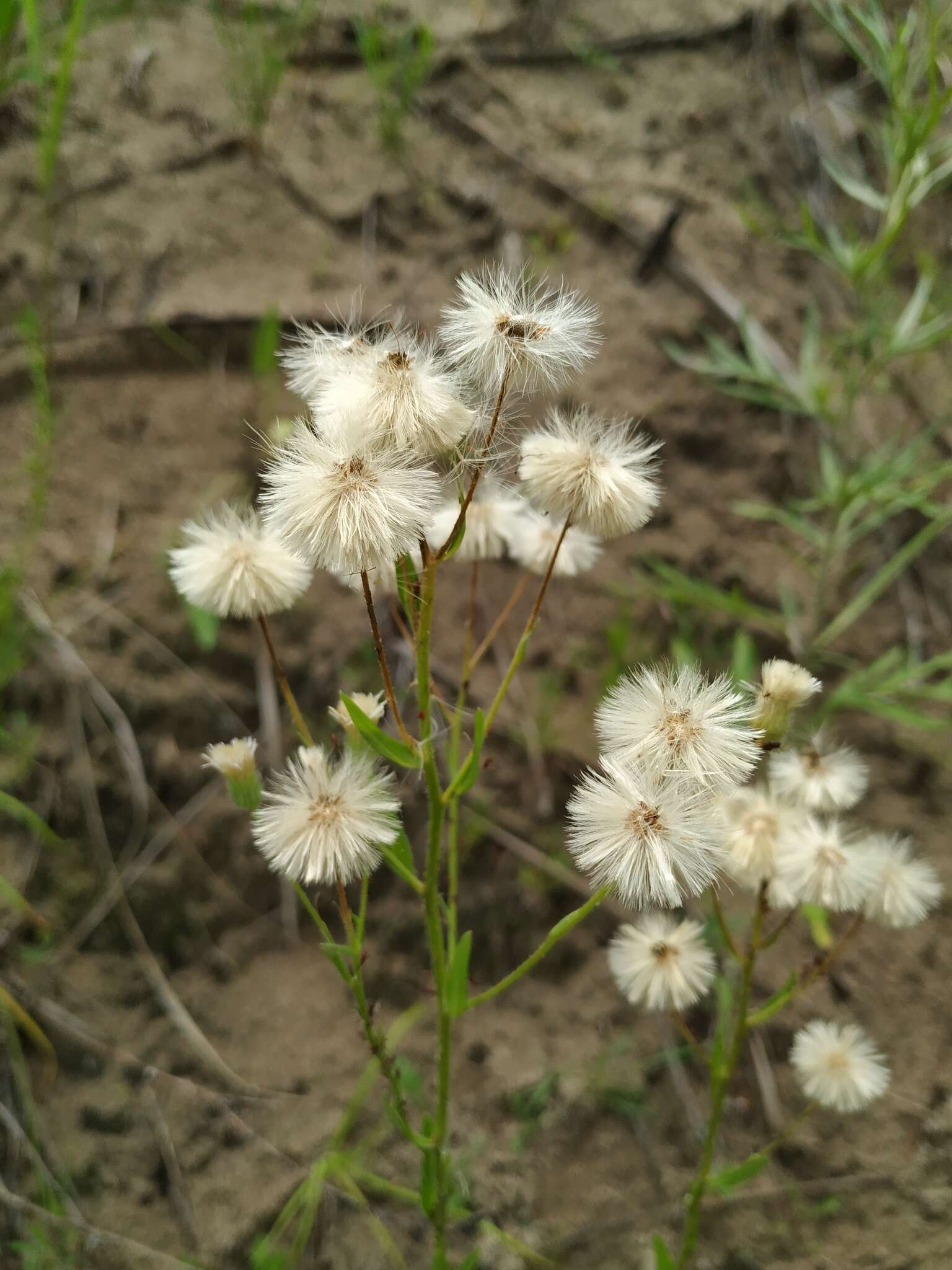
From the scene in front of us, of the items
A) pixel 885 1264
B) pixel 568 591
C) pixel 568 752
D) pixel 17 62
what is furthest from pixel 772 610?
pixel 17 62

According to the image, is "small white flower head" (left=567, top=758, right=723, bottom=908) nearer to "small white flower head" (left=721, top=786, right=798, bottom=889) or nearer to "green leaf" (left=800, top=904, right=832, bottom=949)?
"small white flower head" (left=721, top=786, right=798, bottom=889)

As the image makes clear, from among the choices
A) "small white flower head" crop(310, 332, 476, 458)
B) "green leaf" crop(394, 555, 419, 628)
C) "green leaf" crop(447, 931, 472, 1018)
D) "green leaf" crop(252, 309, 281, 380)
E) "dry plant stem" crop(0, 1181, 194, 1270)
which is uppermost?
"green leaf" crop(252, 309, 281, 380)

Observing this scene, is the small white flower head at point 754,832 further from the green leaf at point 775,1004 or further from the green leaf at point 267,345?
the green leaf at point 267,345

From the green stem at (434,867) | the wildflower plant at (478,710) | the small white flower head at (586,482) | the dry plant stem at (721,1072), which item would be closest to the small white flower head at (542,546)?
the wildflower plant at (478,710)

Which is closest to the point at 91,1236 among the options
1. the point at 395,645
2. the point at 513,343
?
the point at 395,645

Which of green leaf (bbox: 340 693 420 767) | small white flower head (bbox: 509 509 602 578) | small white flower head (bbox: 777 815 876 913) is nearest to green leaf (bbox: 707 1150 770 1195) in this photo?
small white flower head (bbox: 777 815 876 913)

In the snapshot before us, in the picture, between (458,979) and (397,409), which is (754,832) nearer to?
(458,979)

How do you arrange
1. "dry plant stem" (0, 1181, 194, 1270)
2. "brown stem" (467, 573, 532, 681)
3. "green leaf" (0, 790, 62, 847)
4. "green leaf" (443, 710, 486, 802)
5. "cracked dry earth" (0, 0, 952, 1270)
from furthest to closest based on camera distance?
"green leaf" (0, 790, 62, 847) < "cracked dry earth" (0, 0, 952, 1270) < "dry plant stem" (0, 1181, 194, 1270) < "brown stem" (467, 573, 532, 681) < "green leaf" (443, 710, 486, 802)
